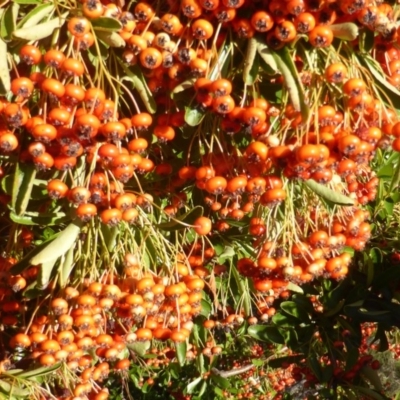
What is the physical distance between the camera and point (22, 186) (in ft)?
4.00

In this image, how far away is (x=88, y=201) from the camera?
4.19 ft

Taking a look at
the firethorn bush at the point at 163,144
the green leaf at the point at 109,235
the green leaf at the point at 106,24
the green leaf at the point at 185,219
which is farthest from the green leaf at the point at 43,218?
the green leaf at the point at 106,24

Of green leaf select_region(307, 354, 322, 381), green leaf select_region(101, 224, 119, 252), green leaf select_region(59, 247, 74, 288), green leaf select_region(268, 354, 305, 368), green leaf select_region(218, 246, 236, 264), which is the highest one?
green leaf select_region(101, 224, 119, 252)

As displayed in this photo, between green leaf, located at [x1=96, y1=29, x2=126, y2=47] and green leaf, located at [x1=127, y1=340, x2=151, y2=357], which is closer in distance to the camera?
green leaf, located at [x1=96, y1=29, x2=126, y2=47]

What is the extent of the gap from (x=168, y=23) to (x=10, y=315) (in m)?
1.23

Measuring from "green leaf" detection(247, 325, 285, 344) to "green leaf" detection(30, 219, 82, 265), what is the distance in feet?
4.43

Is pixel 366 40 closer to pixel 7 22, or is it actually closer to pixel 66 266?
pixel 7 22

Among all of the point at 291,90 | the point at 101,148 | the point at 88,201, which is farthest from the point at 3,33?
the point at 291,90

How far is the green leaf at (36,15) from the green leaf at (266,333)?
1782 mm

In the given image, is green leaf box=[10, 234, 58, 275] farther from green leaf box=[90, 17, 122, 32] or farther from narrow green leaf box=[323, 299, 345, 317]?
narrow green leaf box=[323, 299, 345, 317]

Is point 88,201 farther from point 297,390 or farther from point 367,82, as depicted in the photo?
point 297,390

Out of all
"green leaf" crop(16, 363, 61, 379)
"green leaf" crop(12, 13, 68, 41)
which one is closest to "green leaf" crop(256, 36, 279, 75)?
"green leaf" crop(12, 13, 68, 41)

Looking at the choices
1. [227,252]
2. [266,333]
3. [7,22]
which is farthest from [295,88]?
[266,333]

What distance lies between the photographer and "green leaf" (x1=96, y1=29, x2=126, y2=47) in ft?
3.56
